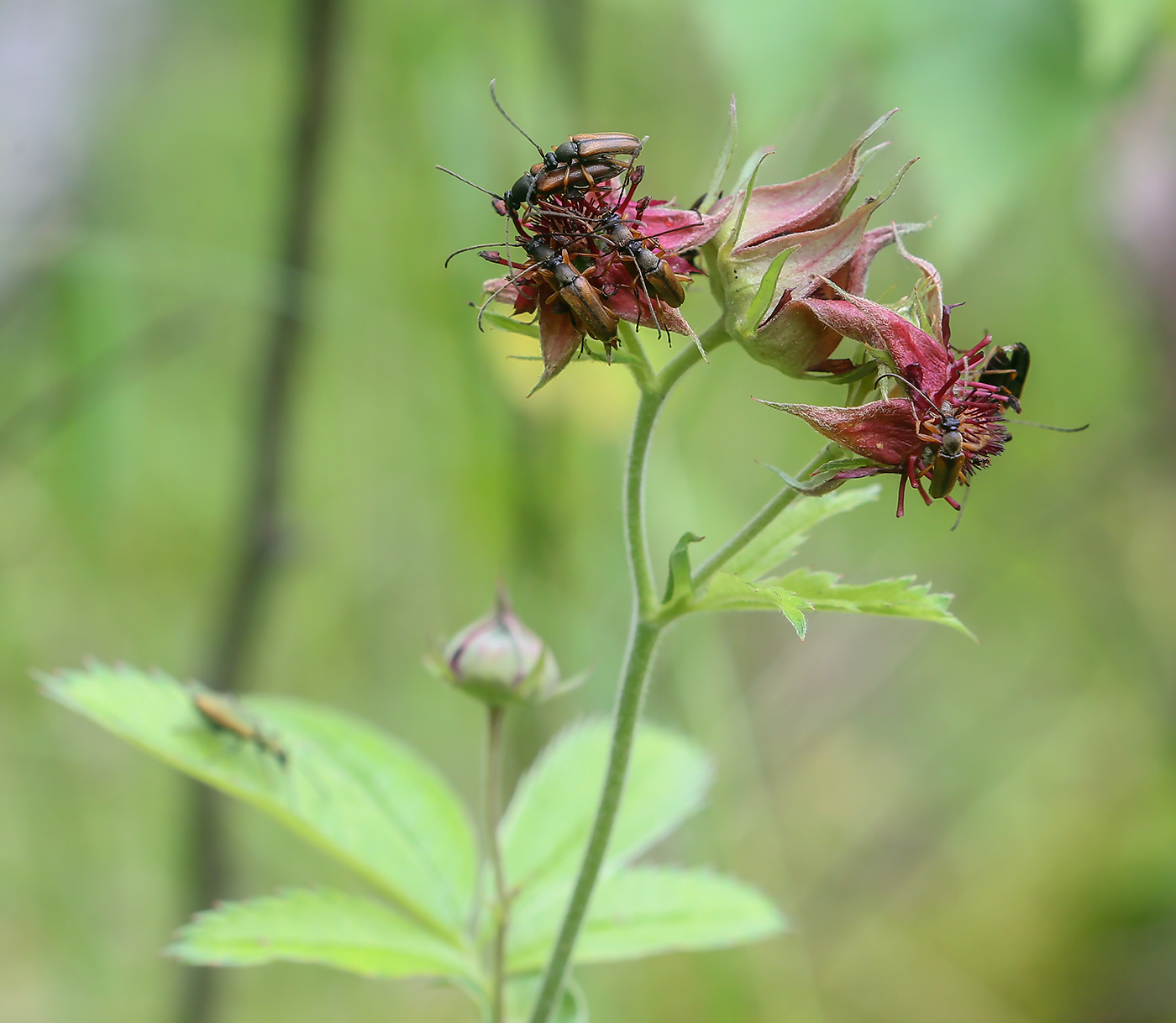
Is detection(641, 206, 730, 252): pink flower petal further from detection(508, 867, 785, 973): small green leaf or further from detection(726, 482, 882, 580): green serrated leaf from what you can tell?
detection(508, 867, 785, 973): small green leaf

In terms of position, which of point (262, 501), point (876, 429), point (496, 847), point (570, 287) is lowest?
point (496, 847)

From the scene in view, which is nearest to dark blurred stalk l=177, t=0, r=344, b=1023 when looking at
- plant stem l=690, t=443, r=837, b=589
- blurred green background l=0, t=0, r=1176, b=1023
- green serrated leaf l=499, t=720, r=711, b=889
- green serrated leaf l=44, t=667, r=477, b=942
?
blurred green background l=0, t=0, r=1176, b=1023

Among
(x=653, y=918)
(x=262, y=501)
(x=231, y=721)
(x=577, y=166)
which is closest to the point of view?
(x=577, y=166)

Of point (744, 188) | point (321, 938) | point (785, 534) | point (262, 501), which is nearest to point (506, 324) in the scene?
point (744, 188)

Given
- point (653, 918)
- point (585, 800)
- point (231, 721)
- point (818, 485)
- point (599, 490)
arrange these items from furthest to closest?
point (599, 490) < point (585, 800) < point (653, 918) < point (231, 721) < point (818, 485)

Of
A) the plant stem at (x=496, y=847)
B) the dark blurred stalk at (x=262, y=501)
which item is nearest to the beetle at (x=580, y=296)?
the plant stem at (x=496, y=847)

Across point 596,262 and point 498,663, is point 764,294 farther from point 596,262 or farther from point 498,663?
point 498,663
